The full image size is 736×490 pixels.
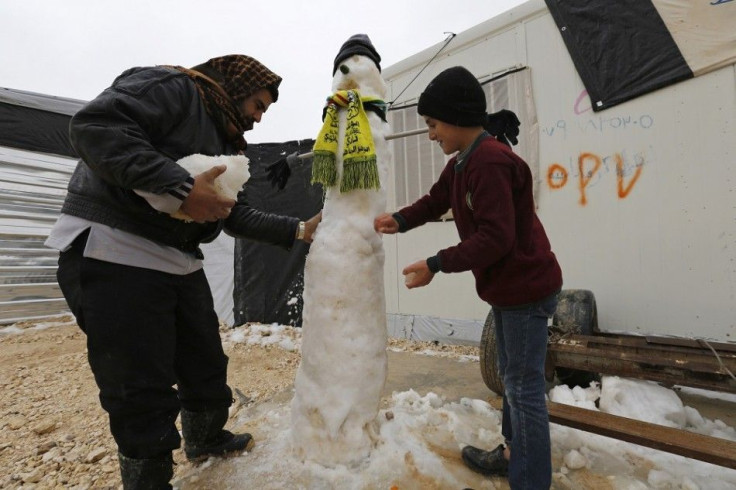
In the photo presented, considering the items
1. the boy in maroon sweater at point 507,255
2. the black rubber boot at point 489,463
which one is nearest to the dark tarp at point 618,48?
the boy in maroon sweater at point 507,255

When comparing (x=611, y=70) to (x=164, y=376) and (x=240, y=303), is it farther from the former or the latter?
(x=240, y=303)

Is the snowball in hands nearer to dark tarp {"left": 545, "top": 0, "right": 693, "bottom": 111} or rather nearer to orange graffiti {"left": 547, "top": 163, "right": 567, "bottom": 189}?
orange graffiti {"left": 547, "top": 163, "right": 567, "bottom": 189}

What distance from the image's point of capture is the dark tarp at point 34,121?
5.77 meters

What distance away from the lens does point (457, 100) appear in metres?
1.59

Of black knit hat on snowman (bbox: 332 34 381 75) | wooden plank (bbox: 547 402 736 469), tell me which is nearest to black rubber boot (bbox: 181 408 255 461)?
wooden plank (bbox: 547 402 736 469)

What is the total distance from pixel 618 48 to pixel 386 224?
300 cm

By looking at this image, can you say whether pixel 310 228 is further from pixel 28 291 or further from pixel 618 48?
pixel 28 291

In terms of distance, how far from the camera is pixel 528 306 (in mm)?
1524

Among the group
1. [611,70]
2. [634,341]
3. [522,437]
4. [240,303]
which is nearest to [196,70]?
[522,437]

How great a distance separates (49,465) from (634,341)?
142 inches

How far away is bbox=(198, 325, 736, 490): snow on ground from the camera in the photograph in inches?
67.2

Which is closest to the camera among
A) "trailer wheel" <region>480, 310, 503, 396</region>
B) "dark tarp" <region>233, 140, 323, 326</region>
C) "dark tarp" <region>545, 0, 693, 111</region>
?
"trailer wheel" <region>480, 310, 503, 396</region>

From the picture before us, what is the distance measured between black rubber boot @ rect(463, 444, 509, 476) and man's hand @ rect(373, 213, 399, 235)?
3.84ft

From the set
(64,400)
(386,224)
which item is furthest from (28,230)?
(386,224)
